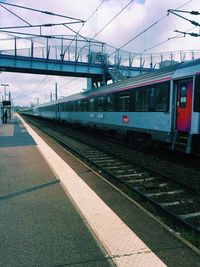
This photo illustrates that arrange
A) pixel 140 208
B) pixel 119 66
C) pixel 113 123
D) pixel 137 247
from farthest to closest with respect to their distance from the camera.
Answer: pixel 119 66 < pixel 113 123 < pixel 140 208 < pixel 137 247

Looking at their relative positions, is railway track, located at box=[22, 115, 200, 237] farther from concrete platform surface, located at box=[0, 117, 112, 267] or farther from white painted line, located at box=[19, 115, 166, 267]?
concrete platform surface, located at box=[0, 117, 112, 267]

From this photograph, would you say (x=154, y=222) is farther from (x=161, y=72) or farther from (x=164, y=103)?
(x=161, y=72)

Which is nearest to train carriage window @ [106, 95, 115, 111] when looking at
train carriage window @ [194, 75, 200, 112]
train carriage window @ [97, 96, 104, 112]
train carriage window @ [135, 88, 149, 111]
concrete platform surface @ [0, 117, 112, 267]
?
train carriage window @ [97, 96, 104, 112]

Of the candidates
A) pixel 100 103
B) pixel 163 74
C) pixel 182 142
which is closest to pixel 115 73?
pixel 100 103

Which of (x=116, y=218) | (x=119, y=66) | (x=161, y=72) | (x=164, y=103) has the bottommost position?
(x=116, y=218)

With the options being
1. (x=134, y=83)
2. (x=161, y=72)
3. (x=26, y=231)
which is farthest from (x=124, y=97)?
(x=26, y=231)

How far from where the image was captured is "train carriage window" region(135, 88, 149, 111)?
45.0 ft

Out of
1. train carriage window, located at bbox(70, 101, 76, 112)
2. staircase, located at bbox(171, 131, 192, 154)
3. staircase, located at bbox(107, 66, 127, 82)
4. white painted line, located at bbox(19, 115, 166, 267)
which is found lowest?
white painted line, located at bbox(19, 115, 166, 267)

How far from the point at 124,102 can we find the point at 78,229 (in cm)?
1194

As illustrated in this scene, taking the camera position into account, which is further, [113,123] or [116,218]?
[113,123]

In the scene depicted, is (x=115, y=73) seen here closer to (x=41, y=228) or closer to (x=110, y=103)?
(x=110, y=103)

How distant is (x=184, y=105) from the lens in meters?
11.0

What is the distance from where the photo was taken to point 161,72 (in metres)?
12.8

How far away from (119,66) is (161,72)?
1048 inches
